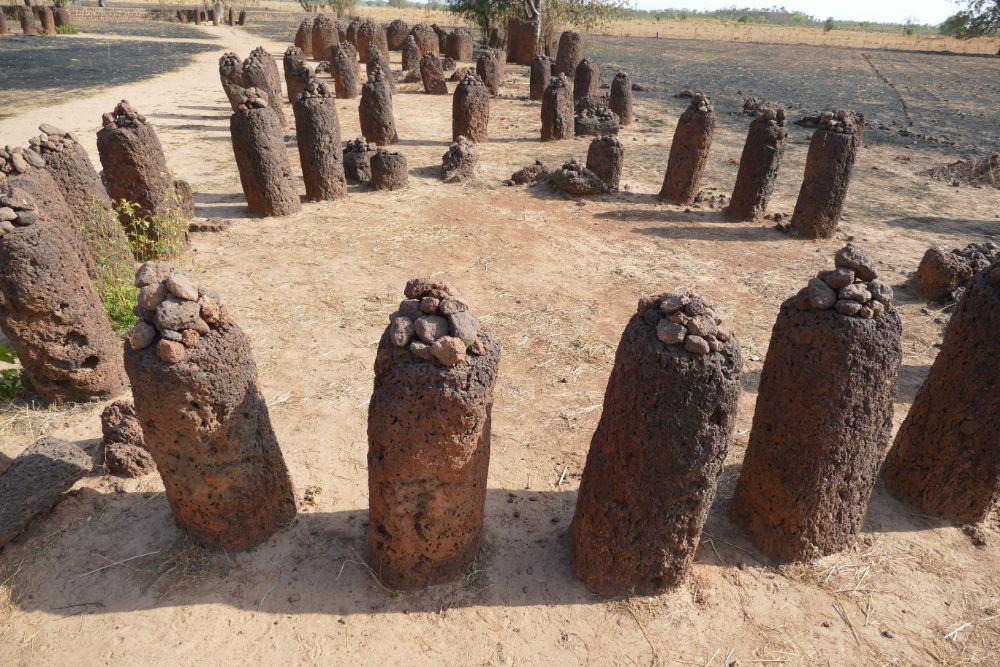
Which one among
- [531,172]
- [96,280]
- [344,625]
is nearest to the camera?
[344,625]

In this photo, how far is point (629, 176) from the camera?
479 inches

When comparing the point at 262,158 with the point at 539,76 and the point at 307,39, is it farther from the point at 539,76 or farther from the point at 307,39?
the point at 307,39

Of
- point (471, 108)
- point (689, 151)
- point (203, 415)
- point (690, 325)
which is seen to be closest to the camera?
point (690, 325)

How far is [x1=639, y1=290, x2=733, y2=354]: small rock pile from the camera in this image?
291 centimetres

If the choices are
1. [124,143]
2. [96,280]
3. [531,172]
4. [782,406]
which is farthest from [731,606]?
[531,172]

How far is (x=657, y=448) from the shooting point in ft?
10.3

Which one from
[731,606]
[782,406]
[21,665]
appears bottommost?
[21,665]

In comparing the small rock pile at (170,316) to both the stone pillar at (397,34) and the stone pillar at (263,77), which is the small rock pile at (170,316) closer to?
the stone pillar at (263,77)

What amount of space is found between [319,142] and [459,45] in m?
18.3

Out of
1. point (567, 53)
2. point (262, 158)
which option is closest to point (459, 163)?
point (262, 158)

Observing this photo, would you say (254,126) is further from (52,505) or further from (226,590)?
(226,590)

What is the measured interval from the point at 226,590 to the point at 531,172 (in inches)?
365

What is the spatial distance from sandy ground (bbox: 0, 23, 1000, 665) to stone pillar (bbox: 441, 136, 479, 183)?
5.83 feet

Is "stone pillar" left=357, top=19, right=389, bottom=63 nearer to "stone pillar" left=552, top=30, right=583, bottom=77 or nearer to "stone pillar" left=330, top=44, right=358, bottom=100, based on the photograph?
"stone pillar" left=330, top=44, right=358, bottom=100
